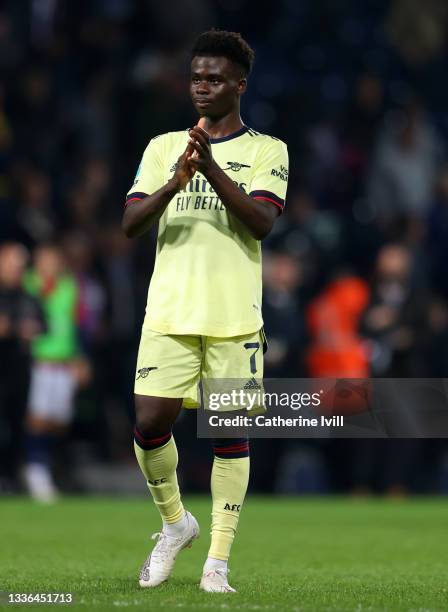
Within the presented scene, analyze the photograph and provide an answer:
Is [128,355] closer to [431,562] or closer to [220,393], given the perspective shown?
[431,562]

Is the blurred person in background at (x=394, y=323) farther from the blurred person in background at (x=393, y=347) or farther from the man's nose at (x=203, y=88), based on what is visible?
the man's nose at (x=203, y=88)

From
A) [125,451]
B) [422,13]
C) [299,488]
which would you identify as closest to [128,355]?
[125,451]

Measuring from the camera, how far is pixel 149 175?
6410mm

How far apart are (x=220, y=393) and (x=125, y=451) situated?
7.79 metres

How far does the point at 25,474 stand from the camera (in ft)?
43.7

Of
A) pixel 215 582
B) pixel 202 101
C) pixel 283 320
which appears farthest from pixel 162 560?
pixel 283 320

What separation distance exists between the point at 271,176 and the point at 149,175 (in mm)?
564

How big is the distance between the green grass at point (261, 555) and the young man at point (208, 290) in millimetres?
407

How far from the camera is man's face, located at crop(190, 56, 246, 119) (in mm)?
6242

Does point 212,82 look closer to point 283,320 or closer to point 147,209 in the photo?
point 147,209

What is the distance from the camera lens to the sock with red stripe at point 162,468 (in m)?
6.29

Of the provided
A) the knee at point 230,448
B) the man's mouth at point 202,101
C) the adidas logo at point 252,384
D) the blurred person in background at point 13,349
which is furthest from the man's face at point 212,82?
the blurred person in background at point 13,349

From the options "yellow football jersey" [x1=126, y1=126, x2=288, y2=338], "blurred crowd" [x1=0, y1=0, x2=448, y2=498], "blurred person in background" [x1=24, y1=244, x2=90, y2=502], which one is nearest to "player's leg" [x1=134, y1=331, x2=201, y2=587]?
"yellow football jersey" [x1=126, y1=126, x2=288, y2=338]

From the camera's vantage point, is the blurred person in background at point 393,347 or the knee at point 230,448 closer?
the knee at point 230,448
